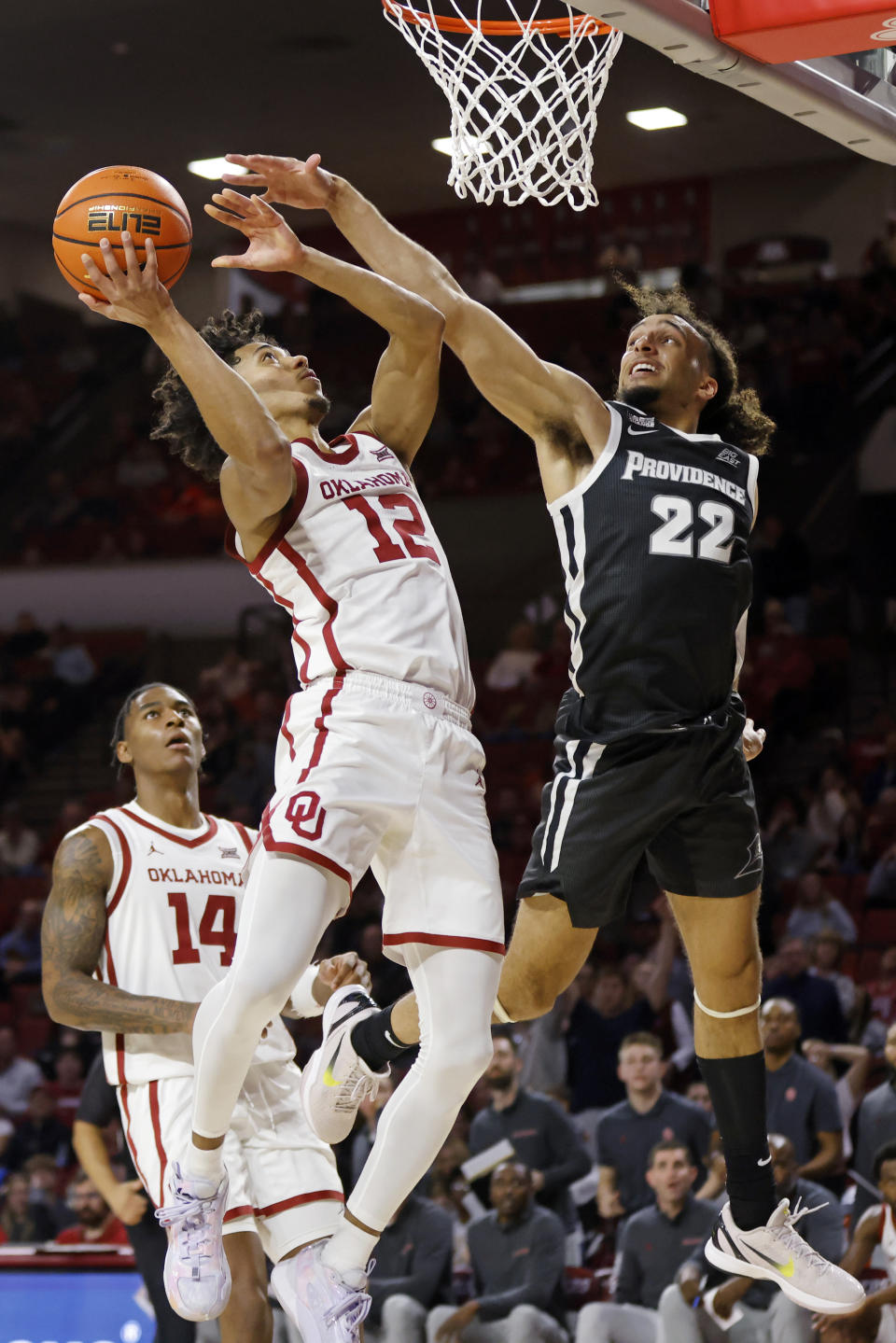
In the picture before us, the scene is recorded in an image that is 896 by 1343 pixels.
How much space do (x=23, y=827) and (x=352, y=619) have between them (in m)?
10.2

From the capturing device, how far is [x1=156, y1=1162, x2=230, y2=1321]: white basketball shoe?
394 centimetres

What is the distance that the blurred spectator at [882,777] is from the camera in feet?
36.2

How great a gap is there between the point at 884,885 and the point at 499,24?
6628 millimetres

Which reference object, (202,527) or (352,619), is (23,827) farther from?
(352,619)

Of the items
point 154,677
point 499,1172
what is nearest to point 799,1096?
point 499,1172

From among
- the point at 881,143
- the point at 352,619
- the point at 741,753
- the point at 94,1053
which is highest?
the point at 881,143

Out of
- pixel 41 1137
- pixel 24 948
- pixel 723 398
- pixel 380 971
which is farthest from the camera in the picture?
pixel 24 948

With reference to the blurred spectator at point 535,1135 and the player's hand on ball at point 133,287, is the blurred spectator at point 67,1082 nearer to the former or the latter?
the blurred spectator at point 535,1135

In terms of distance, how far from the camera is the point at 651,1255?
7281 mm

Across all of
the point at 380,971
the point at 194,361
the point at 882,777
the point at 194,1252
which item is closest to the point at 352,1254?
the point at 194,1252

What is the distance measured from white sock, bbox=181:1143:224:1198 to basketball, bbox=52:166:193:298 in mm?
1996

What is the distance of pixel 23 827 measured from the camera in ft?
45.1

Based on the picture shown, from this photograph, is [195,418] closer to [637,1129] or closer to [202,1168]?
[202,1168]

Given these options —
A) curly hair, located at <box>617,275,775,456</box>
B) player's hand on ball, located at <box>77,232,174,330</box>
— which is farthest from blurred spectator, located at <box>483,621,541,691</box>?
player's hand on ball, located at <box>77,232,174,330</box>
